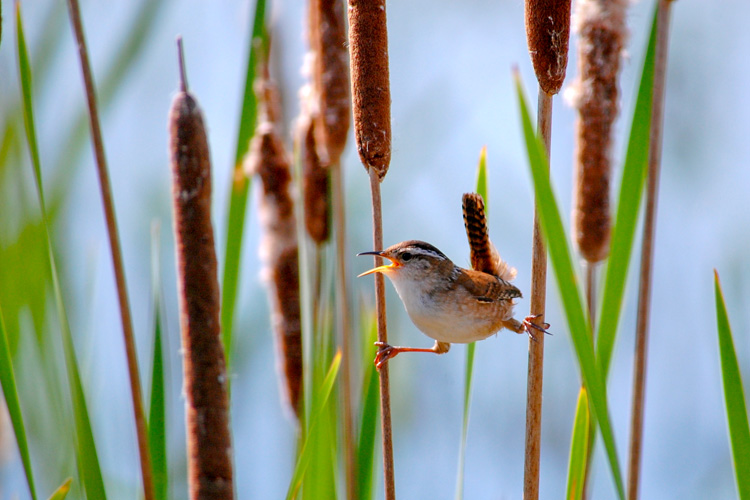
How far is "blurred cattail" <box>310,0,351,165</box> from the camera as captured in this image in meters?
1.50

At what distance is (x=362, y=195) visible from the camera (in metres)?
2.43

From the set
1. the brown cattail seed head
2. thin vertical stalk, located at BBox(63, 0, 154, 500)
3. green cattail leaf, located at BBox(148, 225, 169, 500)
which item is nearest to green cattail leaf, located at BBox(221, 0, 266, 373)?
green cattail leaf, located at BBox(148, 225, 169, 500)

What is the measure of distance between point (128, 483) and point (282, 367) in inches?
24.4

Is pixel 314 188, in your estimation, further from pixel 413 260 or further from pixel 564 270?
pixel 564 270

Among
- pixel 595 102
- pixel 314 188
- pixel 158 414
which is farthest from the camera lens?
pixel 314 188

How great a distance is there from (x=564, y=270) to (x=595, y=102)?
0.75 meters

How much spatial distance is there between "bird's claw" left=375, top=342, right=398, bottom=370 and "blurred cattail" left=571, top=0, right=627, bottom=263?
2.18 ft

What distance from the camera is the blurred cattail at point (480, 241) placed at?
1.37 metres

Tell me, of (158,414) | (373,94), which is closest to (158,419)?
(158,414)

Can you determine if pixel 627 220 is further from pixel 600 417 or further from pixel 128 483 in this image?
pixel 128 483

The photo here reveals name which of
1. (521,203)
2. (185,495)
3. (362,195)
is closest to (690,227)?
(521,203)

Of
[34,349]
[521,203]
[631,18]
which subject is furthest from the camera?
[521,203]

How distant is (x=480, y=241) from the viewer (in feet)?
4.99

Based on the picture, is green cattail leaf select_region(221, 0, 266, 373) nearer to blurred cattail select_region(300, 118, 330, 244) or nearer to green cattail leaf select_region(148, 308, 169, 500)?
green cattail leaf select_region(148, 308, 169, 500)
